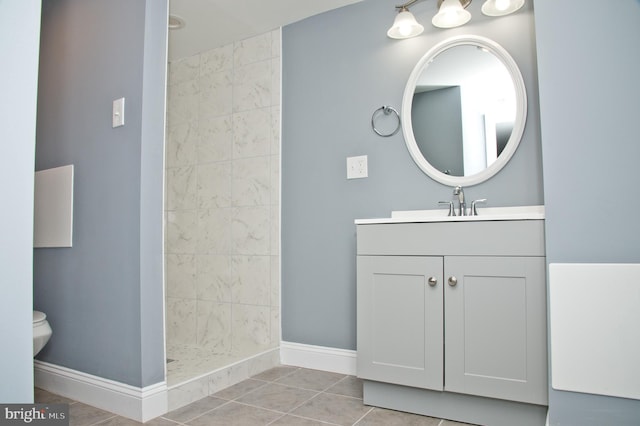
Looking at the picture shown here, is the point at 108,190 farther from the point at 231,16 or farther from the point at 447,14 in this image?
the point at 447,14

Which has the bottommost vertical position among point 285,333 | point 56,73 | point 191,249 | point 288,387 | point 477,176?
point 288,387

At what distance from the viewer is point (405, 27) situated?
2.14 metres

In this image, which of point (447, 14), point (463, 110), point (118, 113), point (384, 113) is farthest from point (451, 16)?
point (118, 113)

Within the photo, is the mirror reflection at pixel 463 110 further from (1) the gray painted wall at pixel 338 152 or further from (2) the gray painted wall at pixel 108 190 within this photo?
(2) the gray painted wall at pixel 108 190

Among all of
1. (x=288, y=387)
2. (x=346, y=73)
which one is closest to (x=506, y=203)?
(x=346, y=73)

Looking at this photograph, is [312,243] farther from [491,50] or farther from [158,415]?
[491,50]

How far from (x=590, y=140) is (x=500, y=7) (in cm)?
83

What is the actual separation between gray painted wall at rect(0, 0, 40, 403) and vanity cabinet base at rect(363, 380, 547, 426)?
1.30m

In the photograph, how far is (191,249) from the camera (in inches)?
116

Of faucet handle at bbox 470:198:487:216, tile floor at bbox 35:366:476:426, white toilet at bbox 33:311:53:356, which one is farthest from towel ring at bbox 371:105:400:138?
white toilet at bbox 33:311:53:356

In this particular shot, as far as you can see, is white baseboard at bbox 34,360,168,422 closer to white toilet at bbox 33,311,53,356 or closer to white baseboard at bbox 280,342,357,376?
white toilet at bbox 33,311,53,356

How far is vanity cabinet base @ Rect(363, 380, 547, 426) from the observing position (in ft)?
5.32

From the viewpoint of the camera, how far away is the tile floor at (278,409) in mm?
1717

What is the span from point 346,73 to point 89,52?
4.29 feet
